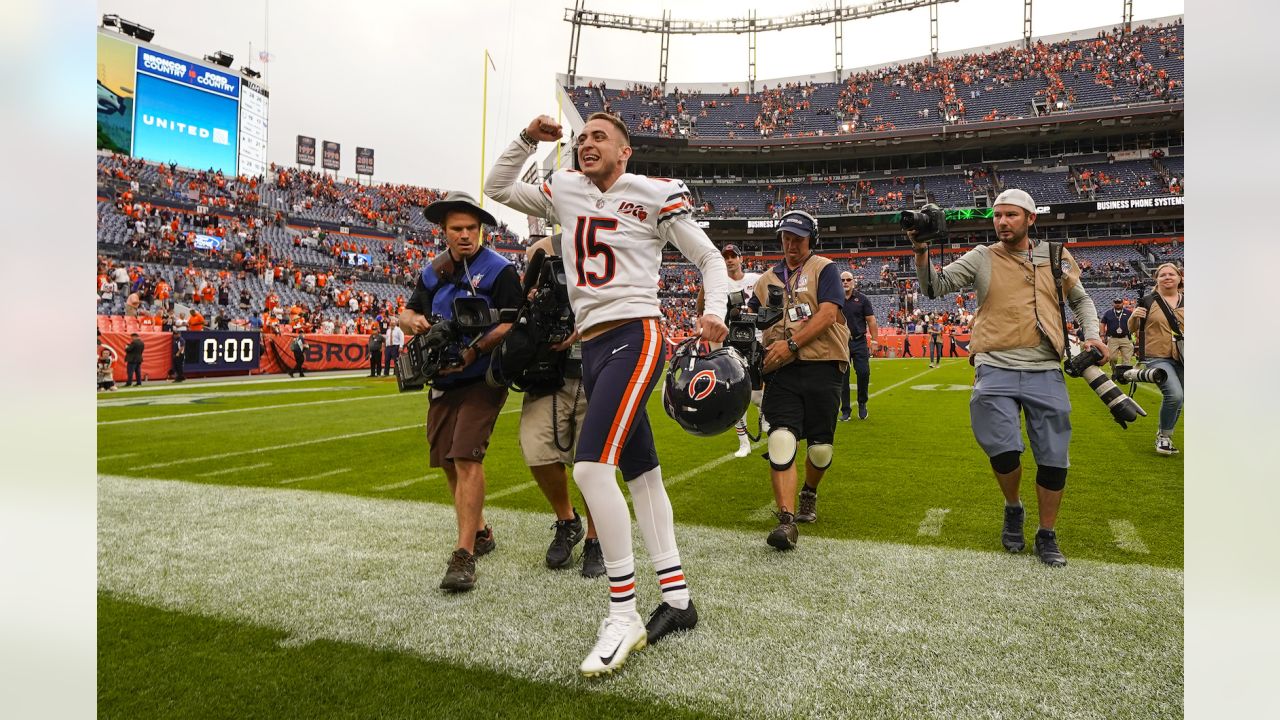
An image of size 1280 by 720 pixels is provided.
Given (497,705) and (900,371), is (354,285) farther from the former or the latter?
(497,705)

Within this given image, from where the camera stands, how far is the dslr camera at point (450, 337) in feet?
11.7

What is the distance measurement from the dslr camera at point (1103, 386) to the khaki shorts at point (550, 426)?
2.65 m

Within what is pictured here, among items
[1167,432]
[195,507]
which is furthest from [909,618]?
[1167,432]

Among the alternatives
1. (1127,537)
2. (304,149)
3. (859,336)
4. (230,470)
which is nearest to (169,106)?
(304,149)

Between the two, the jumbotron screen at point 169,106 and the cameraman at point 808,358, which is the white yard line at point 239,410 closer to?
the cameraman at point 808,358

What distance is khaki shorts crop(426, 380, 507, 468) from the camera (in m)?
3.76

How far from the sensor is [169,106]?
116ft

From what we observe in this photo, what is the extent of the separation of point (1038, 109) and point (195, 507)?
177 feet

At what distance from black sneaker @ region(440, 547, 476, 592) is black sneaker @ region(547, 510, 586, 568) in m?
0.50

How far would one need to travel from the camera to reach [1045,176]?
46812 millimetres

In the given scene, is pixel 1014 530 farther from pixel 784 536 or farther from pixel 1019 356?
pixel 784 536

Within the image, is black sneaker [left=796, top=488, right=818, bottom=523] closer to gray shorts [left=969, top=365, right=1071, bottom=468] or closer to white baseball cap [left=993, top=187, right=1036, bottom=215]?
gray shorts [left=969, top=365, right=1071, bottom=468]

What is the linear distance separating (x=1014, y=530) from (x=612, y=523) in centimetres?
263
